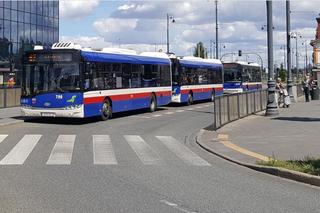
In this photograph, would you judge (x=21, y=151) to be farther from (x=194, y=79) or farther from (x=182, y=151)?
(x=194, y=79)

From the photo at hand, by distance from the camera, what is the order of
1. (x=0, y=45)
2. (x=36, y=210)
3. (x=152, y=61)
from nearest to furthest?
(x=36, y=210), (x=152, y=61), (x=0, y=45)

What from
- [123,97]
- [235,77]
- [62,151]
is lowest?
[62,151]

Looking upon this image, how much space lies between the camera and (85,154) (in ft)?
43.5

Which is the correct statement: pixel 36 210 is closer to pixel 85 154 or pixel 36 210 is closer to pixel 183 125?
pixel 85 154

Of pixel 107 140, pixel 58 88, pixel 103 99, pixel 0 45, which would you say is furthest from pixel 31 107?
pixel 0 45

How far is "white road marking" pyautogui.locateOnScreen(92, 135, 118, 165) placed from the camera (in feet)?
40.0

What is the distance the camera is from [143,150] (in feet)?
46.6

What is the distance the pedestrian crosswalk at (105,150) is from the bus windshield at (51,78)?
4253 millimetres

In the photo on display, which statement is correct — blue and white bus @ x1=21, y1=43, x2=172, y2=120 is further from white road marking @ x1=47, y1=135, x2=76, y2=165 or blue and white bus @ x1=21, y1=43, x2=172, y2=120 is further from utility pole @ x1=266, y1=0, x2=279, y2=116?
utility pole @ x1=266, y1=0, x2=279, y2=116

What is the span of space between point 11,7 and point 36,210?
199 ft

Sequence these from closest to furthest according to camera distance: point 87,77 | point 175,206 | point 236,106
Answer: point 175,206 → point 87,77 → point 236,106

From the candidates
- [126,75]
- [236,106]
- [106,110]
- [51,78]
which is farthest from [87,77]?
[236,106]

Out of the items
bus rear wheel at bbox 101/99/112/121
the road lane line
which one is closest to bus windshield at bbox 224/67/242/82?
bus rear wheel at bbox 101/99/112/121

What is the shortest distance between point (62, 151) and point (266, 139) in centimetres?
571
